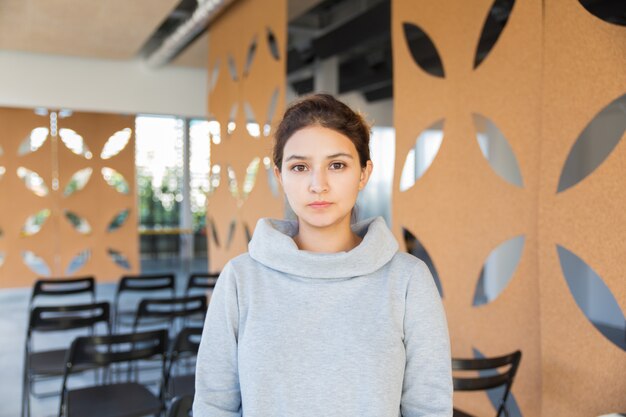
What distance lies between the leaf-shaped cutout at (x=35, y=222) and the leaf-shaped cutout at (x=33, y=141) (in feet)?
3.05

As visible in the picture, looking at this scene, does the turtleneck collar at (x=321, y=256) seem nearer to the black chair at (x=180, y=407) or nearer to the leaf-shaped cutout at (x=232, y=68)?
the black chair at (x=180, y=407)

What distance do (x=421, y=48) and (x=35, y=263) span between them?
675 centimetres

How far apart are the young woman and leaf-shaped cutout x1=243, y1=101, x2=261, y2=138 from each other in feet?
13.6

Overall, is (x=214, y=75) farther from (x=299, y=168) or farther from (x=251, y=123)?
(x=299, y=168)

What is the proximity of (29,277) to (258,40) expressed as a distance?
18.2 ft

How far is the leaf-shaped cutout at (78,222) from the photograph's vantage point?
838cm

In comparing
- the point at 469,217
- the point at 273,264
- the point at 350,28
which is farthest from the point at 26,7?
the point at 273,264

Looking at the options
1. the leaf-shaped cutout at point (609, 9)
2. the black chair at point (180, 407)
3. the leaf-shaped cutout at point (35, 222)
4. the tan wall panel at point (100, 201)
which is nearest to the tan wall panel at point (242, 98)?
the leaf-shaped cutout at point (609, 9)

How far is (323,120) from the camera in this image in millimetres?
1159

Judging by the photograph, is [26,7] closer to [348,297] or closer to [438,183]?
[438,183]

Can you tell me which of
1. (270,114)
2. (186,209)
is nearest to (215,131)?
(270,114)

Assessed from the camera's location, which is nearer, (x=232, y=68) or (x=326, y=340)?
(x=326, y=340)

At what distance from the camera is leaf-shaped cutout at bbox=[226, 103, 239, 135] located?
235 inches

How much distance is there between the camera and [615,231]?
2.10 meters
